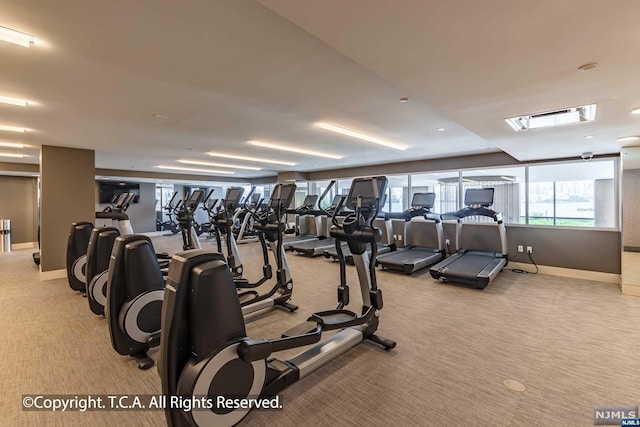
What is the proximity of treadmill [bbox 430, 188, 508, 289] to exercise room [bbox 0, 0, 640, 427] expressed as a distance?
0.05m

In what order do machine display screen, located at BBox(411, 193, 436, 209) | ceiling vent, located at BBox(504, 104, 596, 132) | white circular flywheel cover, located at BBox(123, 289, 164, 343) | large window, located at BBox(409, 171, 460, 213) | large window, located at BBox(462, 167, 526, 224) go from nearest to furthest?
white circular flywheel cover, located at BBox(123, 289, 164, 343)
ceiling vent, located at BBox(504, 104, 596, 132)
large window, located at BBox(462, 167, 526, 224)
machine display screen, located at BBox(411, 193, 436, 209)
large window, located at BBox(409, 171, 460, 213)

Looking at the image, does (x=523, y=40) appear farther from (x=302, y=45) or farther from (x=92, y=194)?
(x=92, y=194)

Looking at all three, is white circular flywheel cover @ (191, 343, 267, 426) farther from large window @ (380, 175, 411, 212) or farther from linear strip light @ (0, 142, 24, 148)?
large window @ (380, 175, 411, 212)

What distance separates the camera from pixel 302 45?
220 centimetres

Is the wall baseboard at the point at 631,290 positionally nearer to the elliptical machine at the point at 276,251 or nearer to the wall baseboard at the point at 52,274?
the elliptical machine at the point at 276,251

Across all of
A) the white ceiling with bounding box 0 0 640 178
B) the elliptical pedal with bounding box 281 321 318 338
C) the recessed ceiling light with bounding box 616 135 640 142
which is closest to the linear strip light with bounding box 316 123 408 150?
the white ceiling with bounding box 0 0 640 178

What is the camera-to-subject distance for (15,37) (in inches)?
79.8

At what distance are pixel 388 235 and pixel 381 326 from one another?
437cm

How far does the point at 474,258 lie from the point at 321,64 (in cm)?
510

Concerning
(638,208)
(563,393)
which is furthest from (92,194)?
(638,208)

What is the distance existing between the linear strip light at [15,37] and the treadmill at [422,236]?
5.57 meters

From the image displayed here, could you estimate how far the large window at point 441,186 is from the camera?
314 inches

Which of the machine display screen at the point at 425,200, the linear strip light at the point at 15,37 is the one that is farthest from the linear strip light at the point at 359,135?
the linear strip light at the point at 15,37

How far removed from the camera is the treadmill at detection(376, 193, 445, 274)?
6.21m
